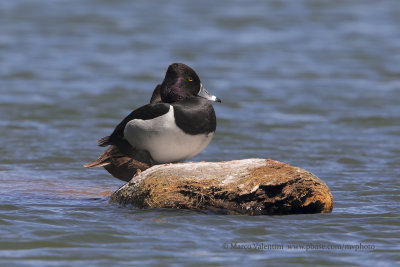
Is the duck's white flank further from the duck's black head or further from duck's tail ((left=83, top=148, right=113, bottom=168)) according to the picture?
duck's tail ((left=83, top=148, right=113, bottom=168))

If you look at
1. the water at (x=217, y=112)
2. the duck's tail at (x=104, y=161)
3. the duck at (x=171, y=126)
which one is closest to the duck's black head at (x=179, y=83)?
the duck at (x=171, y=126)

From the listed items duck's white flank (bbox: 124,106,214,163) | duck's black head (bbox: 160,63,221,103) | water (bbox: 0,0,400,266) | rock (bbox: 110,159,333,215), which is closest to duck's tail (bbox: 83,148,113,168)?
water (bbox: 0,0,400,266)

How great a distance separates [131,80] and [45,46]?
15.6ft

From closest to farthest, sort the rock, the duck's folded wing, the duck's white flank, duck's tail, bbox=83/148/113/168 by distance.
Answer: the rock
the duck's white flank
the duck's folded wing
duck's tail, bbox=83/148/113/168

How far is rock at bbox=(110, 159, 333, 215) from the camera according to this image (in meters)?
7.63

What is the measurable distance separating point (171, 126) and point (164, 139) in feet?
0.53

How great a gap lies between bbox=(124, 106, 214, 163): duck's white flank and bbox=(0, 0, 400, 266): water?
0.63 metres

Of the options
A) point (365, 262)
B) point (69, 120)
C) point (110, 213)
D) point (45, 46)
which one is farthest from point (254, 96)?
point (365, 262)

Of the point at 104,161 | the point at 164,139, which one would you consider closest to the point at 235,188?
the point at 164,139

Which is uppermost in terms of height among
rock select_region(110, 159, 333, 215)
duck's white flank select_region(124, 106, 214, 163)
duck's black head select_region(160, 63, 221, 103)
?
duck's black head select_region(160, 63, 221, 103)

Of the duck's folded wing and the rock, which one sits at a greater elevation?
the duck's folded wing

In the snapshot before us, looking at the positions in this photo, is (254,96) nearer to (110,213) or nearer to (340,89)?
(340,89)

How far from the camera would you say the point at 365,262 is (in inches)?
252

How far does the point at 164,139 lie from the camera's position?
7.79 meters
